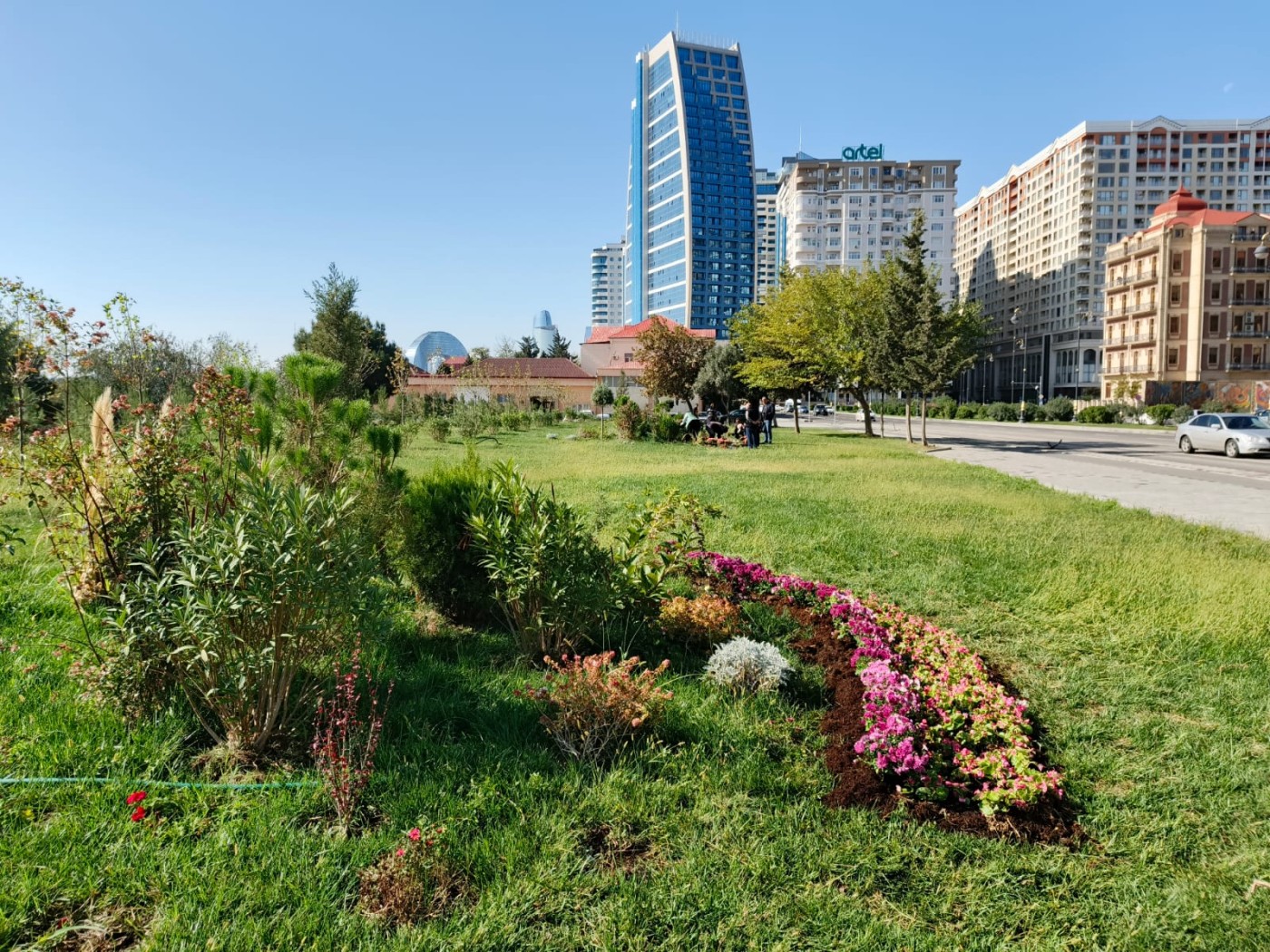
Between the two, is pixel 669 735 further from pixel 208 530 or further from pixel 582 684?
pixel 208 530

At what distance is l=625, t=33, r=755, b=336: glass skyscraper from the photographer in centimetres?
13138

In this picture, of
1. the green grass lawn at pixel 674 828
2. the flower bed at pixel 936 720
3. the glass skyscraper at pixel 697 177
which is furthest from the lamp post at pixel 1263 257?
the glass skyscraper at pixel 697 177

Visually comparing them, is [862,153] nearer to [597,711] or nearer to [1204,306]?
[1204,306]

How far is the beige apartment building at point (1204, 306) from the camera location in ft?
203

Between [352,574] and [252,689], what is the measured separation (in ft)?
2.09

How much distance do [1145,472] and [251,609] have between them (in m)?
19.3

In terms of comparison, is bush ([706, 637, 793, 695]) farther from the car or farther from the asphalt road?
the car

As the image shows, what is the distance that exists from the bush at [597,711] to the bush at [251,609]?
1006mm

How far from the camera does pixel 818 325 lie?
2973 centimetres

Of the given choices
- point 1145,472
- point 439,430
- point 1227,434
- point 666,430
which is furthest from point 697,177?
point 1145,472

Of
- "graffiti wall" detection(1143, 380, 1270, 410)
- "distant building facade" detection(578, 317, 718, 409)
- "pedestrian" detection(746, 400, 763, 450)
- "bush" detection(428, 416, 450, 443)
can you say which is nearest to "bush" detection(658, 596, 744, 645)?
"pedestrian" detection(746, 400, 763, 450)

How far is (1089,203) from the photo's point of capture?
10050 cm

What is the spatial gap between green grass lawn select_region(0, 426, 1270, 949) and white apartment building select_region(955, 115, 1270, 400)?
106 meters

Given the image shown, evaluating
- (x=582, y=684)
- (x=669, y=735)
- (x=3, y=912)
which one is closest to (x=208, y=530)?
(x=3, y=912)
